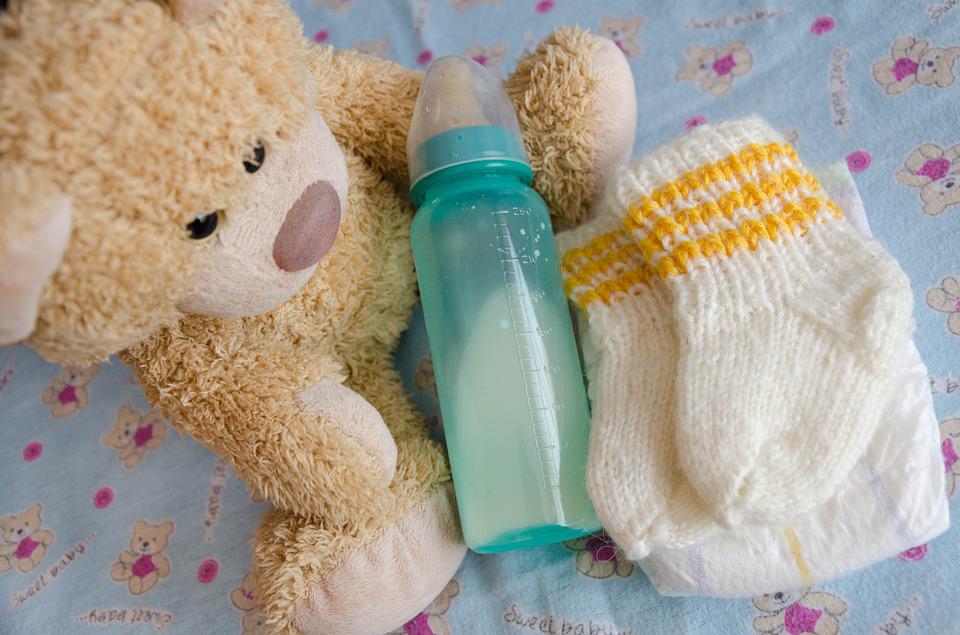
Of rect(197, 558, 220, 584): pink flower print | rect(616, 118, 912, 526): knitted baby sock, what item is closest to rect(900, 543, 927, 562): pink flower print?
rect(616, 118, 912, 526): knitted baby sock

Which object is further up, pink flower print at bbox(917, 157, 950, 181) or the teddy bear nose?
pink flower print at bbox(917, 157, 950, 181)

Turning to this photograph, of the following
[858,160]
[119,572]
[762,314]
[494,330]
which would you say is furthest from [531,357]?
[119,572]

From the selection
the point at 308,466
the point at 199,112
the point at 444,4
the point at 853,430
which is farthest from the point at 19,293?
the point at 444,4

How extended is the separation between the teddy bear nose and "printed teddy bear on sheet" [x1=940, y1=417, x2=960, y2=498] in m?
0.54

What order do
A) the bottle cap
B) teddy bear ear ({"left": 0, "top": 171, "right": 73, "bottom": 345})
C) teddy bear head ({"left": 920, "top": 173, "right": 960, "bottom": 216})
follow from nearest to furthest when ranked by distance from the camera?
teddy bear ear ({"left": 0, "top": 171, "right": 73, "bottom": 345}) < the bottle cap < teddy bear head ({"left": 920, "top": 173, "right": 960, "bottom": 216})

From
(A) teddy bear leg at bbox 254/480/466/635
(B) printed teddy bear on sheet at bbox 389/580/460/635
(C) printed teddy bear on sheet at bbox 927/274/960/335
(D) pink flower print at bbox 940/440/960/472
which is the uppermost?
(C) printed teddy bear on sheet at bbox 927/274/960/335

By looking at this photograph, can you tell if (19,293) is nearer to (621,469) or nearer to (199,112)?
(199,112)

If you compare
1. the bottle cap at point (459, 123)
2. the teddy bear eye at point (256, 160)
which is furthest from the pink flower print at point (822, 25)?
the teddy bear eye at point (256, 160)

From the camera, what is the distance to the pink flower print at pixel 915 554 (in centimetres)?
62

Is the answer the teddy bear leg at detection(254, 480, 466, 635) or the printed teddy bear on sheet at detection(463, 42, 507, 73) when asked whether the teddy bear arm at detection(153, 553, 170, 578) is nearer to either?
the teddy bear leg at detection(254, 480, 466, 635)

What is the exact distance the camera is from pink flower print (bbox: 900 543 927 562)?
62cm

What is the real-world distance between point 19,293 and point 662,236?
17.5 inches

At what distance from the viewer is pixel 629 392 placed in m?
0.60

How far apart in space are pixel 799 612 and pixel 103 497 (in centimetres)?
71
